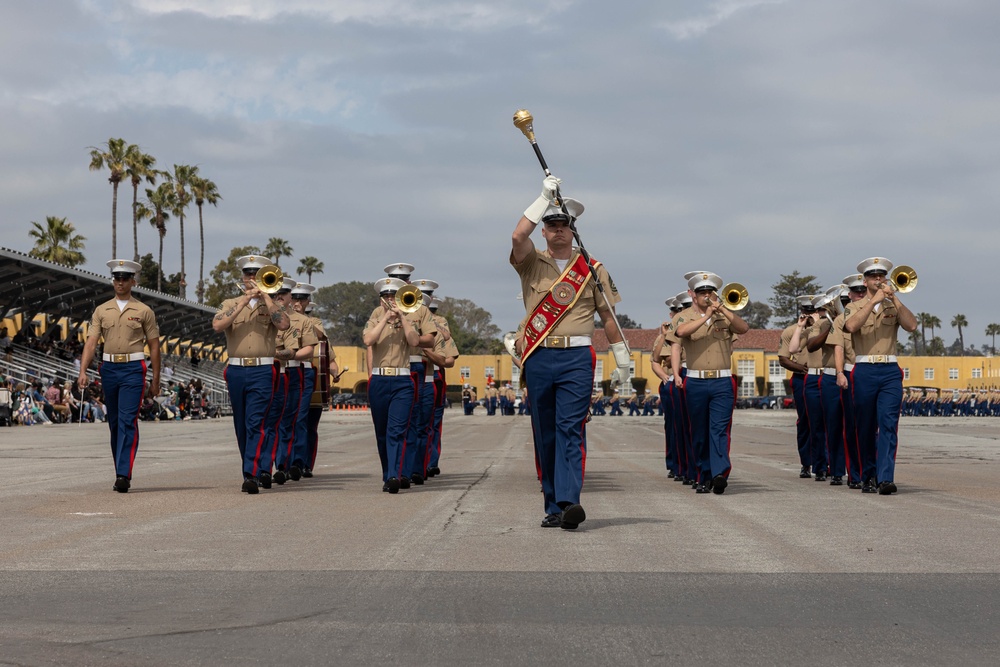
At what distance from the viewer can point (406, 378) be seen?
13.3m

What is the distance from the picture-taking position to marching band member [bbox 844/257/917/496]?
12781 mm

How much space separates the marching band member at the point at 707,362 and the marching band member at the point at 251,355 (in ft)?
13.3

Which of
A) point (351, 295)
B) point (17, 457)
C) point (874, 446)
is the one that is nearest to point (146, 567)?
point (874, 446)

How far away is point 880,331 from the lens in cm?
1305

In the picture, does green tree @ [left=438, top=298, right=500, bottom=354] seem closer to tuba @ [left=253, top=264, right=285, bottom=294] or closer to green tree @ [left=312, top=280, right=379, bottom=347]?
green tree @ [left=312, top=280, right=379, bottom=347]

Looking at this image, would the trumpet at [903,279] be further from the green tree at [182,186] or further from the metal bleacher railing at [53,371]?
the green tree at [182,186]

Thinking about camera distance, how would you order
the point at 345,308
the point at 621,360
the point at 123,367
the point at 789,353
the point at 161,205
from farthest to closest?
the point at 345,308
the point at 161,205
the point at 789,353
the point at 123,367
the point at 621,360

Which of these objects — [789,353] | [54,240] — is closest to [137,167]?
[54,240]

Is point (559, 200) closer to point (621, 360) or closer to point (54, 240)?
point (621, 360)

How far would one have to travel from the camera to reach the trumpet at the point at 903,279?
12.9 metres

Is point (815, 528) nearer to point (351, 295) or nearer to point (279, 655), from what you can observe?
point (279, 655)

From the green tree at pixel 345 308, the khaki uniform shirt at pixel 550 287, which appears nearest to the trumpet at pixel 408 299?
the khaki uniform shirt at pixel 550 287

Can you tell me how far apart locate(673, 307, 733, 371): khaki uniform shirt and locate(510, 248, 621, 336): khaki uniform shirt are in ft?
12.1

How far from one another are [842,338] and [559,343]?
5175 millimetres
